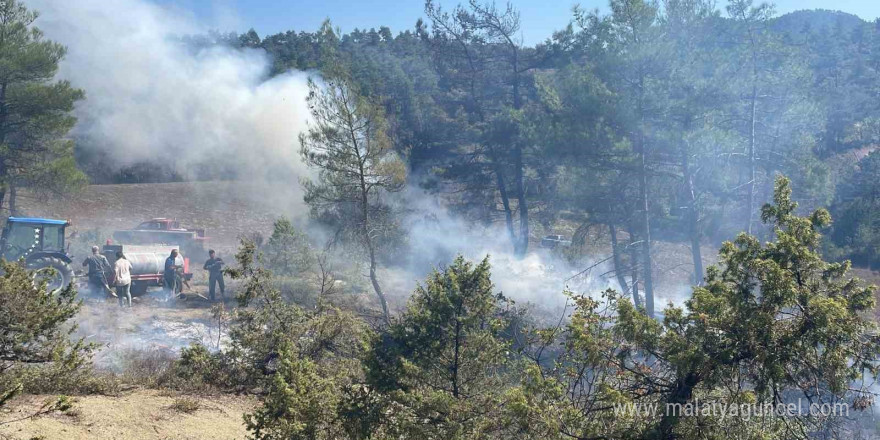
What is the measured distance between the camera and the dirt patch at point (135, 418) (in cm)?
711

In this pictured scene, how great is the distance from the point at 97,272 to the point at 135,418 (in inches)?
409

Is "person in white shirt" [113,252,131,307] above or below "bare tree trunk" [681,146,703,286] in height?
below

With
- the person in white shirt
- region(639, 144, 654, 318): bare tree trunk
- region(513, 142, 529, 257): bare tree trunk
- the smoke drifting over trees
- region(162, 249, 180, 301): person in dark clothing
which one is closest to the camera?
the smoke drifting over trees

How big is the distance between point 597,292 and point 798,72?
Answer: 30.7ft

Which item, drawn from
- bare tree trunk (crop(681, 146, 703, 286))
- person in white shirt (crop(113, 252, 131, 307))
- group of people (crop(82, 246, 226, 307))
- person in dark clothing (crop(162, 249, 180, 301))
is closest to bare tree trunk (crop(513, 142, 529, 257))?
bare tree trunk (crop(681, 146, 703, 286))

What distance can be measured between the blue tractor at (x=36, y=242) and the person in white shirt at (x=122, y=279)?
1.11 m

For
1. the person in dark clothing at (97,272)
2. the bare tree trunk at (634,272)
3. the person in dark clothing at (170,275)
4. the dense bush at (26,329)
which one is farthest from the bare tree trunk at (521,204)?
the dense bush at (26,329)

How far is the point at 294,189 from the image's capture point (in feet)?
111

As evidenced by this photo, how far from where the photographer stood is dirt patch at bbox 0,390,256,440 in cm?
711

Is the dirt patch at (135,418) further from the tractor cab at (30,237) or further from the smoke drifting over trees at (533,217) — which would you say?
the tractor cab at (30,237)

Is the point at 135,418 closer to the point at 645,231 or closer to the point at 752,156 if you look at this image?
the point at 645,231

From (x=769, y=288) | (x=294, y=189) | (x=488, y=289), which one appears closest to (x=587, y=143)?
(x=488, y=289)

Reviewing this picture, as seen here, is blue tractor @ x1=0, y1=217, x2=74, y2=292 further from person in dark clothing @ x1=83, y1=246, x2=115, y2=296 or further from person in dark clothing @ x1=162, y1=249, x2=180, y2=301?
person in dark clothing @ x1=162, y1=249, x2=180, y2=301

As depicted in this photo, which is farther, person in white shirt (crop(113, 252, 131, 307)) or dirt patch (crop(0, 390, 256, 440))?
person in white shirt (crop(113, 252, 131, 307))
